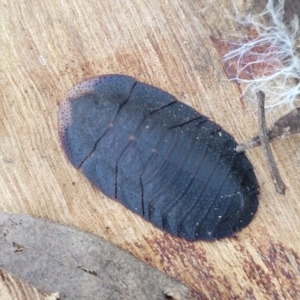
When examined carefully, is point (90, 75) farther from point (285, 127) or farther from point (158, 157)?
point (285, 127)

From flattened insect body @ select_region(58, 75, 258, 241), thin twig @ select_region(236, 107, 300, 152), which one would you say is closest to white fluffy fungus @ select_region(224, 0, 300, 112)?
thin twig @ select_region(236, 107, 300, 152)

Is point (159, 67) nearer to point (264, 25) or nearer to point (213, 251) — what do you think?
point (264, 25)

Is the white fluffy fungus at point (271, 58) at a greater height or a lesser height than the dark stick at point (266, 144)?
greater

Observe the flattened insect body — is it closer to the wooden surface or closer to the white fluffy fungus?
the wooden surface

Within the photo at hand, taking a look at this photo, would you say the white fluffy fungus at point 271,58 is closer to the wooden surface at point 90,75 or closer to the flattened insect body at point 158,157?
the wooden surface at point 90,75

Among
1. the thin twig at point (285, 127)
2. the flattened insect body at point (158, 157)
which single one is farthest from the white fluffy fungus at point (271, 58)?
the flattened insect body at point (158, 157)

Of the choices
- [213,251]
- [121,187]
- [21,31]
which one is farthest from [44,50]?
[213,251]
